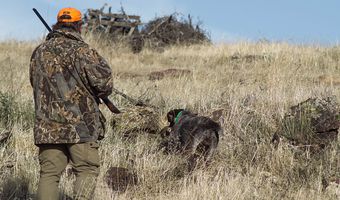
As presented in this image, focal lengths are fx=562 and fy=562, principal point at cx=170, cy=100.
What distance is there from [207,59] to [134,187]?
9.39 m

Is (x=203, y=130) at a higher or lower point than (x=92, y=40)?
lower

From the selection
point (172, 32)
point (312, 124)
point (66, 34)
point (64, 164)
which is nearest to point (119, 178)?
point (64, 164)

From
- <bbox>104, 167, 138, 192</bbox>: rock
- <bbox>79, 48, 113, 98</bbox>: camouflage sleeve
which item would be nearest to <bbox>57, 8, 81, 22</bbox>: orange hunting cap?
<bbox>79, 48, 113, 98</bbox>: camouflage sleeve

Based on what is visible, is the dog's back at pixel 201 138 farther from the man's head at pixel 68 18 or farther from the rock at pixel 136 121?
the man's head at pixel 68 18

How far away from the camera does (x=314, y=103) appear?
23.5 feet

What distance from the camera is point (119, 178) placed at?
5.79 m

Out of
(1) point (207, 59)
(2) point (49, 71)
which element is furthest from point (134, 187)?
(1) point (207, 59)

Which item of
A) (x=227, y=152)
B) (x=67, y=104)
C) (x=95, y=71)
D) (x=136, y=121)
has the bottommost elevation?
(x=227, y=152)

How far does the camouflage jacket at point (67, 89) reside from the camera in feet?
14.0

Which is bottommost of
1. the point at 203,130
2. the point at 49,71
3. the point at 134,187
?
the point at 134,187

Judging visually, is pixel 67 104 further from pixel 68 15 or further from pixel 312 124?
pixel 312 124

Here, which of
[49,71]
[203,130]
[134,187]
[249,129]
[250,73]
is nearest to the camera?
[49,71]

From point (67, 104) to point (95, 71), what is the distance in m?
0.33

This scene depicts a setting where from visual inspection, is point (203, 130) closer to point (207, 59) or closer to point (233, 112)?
point (233, 112)
